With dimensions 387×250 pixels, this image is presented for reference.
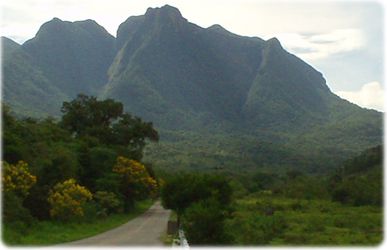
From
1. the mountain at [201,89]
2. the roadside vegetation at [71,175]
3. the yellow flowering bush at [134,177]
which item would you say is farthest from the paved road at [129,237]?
the mountain at [201,89]

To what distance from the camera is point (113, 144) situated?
46.2 m

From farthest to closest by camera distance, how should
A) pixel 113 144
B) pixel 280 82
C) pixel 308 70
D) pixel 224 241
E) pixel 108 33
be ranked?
pixel 108 33, pixel 308 70, pixel 280 82, pixel 113 144, pixel 224 241

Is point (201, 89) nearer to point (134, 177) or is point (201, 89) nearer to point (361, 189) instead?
point (361, 189)

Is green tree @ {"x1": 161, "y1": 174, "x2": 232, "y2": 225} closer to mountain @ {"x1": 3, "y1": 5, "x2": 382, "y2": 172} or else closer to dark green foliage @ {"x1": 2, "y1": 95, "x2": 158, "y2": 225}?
dark green foliage @ {"x1": 2, "y1": 95, "x2": 158, "y2": 225}

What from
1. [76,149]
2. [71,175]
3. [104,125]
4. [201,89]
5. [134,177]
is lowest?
[134,177]

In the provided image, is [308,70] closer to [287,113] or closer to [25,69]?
[287,113]

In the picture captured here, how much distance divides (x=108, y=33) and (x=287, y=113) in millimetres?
102045

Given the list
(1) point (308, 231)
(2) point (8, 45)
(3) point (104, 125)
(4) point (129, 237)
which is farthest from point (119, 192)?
(2) point (8, 45)

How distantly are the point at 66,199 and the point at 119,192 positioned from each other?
11.5m

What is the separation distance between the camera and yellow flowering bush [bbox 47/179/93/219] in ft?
88.1

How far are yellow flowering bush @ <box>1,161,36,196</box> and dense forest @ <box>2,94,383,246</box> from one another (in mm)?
52

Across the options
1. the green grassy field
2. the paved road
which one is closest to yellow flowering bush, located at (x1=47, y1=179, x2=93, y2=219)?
the paved road

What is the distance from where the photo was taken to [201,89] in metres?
145

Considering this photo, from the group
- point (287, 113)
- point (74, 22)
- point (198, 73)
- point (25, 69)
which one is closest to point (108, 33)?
point (74, 22)
